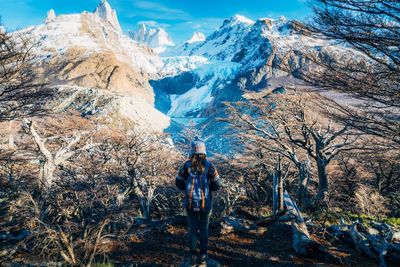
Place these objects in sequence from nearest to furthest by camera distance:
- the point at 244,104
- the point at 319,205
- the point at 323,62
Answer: the point at 323,62 < the point at 319,205 < the point at 244,104

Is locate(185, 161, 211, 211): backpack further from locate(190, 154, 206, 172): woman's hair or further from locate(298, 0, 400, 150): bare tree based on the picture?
locate(298, 0, 400, 150): bare tree

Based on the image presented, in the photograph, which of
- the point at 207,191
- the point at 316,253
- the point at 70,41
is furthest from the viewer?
the point at 70,41

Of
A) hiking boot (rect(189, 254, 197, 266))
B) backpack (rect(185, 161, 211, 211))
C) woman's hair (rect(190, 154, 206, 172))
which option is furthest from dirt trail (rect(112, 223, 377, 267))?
woman's hair (rect(190, 154, 206, 172))

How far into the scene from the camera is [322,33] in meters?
5.35

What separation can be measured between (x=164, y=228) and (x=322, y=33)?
16.4ft

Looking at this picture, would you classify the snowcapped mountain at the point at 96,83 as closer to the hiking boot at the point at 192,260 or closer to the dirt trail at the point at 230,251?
the dirt trail at the point at 230,251

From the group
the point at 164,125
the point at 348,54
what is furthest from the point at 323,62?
the point at 164,125

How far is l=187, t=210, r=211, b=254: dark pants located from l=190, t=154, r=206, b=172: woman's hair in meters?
0.69

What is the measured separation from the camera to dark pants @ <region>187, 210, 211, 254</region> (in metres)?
4.62

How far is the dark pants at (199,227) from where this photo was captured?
182 inches

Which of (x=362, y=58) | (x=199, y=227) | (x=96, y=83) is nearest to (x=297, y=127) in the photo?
(x=362, y=58)

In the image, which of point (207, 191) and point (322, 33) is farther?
point (322, 33)

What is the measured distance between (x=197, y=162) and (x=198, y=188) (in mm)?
399

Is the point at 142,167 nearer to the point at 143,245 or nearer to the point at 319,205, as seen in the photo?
the point at 319,205
